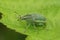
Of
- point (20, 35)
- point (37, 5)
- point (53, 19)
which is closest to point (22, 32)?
point (20, 35)

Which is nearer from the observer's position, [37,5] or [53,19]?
[53,19]

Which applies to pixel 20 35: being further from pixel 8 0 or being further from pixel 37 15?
pixel 8 0

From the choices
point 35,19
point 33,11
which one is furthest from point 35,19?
point 33,11

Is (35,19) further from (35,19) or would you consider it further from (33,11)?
(33,11)
